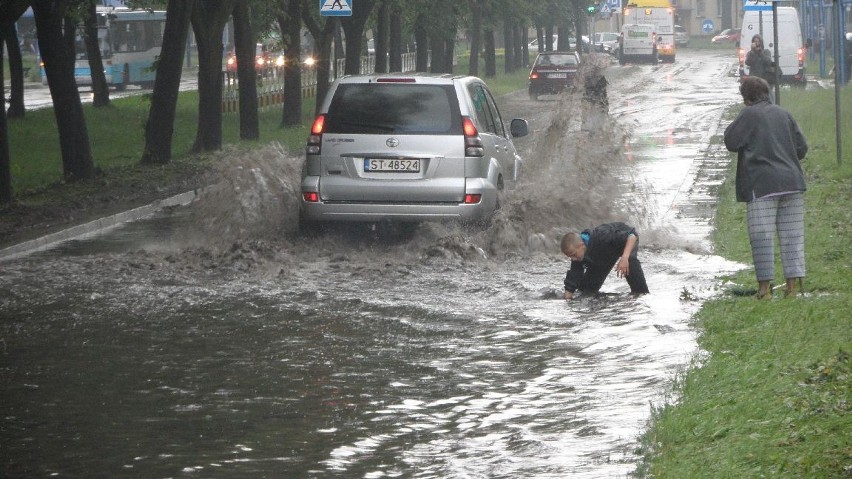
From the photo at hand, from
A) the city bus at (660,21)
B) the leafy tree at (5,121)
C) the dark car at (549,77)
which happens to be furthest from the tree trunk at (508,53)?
the leafy tree at (5,121)

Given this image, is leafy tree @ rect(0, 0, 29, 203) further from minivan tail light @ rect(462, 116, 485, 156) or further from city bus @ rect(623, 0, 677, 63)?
city bus @ rect(623, 0, 677, 63)

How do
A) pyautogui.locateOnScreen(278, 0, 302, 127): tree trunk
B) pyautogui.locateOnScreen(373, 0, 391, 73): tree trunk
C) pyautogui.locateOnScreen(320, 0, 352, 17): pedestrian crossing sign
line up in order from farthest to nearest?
→ pyautogui.locateOnScreen(373, 0, 391, 73): tree trunk, pyautogui.locateOnScreen(278, 0, 302, 127): tree trunk, pyautogui.locateOnScreen(320, 0, 352, 17): pedestrian crossing sign

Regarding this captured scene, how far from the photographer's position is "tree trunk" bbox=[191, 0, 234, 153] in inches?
1023

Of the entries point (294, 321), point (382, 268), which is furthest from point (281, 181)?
point (294, 321)

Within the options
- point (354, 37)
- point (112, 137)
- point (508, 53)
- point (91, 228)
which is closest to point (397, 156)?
point (91, 228)

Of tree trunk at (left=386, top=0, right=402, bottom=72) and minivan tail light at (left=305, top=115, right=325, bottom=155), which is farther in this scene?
tree trunk at (left=386, top=0, right=402, bottom=72)

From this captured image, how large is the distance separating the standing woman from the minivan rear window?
12.1ft

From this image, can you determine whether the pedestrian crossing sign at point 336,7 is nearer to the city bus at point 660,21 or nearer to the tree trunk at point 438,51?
the tree trunk at point 438,51

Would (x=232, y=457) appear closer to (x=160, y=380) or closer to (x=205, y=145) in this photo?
(x=160, y=380)

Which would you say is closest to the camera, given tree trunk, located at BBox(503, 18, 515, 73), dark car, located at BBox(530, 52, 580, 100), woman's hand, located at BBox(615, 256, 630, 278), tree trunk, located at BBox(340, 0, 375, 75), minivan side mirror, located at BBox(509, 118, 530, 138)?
woman's hand, located at BBox(615, 256, 630, 278)

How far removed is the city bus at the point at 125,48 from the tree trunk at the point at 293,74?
1045 inches

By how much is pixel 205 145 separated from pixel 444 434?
20.3m

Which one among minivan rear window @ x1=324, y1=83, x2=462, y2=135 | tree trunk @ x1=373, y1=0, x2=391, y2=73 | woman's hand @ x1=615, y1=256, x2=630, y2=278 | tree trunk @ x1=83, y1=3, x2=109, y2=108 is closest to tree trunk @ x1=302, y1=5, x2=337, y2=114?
tree trunk @ x1=373, y1=0, x2=391, y2=73

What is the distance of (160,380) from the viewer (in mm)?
8328
